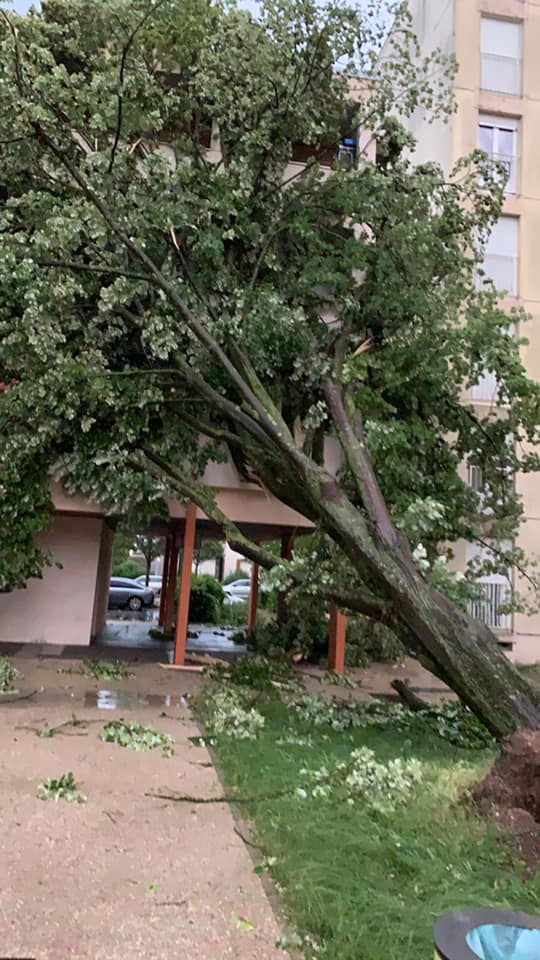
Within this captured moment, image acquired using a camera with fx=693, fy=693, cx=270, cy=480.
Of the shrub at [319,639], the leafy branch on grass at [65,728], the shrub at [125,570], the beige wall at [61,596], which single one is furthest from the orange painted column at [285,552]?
the shrub at [125,570]

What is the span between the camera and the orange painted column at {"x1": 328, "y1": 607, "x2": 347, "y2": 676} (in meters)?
11.9

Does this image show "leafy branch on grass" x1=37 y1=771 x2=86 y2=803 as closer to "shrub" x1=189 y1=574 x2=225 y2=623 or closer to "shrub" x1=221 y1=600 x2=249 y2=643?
"shrub" x1=189 y1=574 x2=225 y2=623

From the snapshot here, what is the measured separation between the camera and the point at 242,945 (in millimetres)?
2932

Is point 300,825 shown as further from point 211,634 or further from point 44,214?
point 211,634

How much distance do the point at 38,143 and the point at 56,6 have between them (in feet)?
9.38

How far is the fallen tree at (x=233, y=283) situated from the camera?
25.5 ft

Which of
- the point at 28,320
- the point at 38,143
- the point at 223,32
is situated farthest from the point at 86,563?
the point at 223,32

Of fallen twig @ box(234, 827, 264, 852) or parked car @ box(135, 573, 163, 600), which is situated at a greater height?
parked car @ box(135, 573, 163, 600)

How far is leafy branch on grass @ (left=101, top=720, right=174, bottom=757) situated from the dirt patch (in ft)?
9.14

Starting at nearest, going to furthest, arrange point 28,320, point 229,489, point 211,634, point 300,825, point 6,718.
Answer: point 300,825
point 6,718
point 28,320
point 229,489
point 211,634

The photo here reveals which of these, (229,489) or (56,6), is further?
(229,489)

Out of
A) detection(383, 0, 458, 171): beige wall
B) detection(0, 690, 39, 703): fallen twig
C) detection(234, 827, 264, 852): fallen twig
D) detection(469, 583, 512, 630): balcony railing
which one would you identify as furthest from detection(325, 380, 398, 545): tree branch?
detection(383, 0, 458, 171): beige wall

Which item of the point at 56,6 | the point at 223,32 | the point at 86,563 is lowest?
the point at 86,563

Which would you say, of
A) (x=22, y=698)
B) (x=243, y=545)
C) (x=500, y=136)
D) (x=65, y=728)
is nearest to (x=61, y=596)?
(x=22, y=698)
